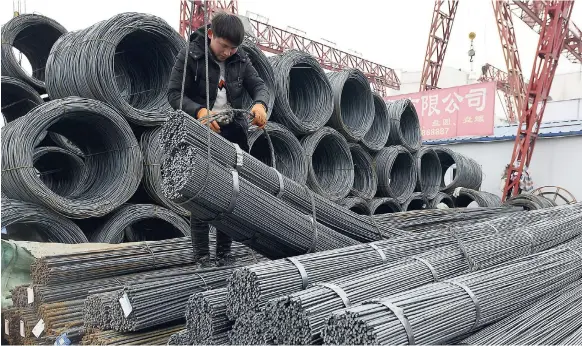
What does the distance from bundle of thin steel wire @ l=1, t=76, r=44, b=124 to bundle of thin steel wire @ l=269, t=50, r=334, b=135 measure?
8.81ft

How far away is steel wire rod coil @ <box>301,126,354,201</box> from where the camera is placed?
5141 millimetres

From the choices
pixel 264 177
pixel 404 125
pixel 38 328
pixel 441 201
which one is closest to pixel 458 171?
pixel 441 201

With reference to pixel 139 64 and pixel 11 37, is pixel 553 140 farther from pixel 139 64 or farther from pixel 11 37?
pixel 11 37

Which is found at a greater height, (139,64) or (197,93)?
(139,64)

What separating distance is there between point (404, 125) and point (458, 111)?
495 centimetres

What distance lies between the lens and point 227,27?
2342 millimetres

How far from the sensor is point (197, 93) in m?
2.65

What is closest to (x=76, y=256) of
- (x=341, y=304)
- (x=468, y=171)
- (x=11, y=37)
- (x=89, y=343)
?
(x=89, y=343)

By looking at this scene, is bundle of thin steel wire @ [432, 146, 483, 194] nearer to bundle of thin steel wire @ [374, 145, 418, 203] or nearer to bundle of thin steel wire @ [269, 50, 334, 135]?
bundle of thin steel wire @ [374, 145, 418, 203]

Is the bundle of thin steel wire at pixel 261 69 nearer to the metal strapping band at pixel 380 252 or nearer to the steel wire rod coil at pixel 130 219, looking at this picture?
the steel wire rod coil at pixel 130 219

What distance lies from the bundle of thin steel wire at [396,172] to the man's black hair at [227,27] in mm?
3871

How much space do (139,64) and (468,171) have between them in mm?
5906

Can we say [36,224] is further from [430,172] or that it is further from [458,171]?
[458,171]

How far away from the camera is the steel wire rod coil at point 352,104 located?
17.9 ft
